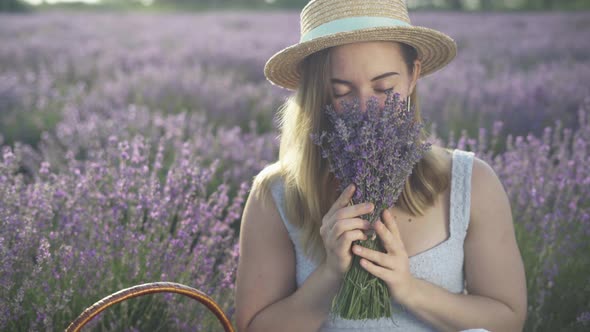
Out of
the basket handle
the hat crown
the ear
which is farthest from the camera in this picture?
the ear

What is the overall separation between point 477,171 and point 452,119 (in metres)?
2.83

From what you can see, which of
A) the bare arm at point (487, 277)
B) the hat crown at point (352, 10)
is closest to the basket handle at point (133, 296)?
the bare arm at point (487, 277)

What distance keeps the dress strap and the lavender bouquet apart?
39 centimetres

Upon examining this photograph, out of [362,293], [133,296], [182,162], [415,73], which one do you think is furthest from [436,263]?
[182,162]

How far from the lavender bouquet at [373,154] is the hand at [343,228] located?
0.10ft

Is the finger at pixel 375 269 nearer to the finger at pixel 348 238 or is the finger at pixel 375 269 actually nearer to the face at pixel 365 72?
the finger at pixel 348 238

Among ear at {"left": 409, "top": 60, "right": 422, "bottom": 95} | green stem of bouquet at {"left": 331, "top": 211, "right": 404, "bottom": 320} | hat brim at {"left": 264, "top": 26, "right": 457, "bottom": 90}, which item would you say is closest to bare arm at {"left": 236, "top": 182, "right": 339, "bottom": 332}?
green stem of bouquet at {"left": 331, "top": 211, "right": 404, "bottom": 320}

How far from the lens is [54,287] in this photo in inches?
80.4

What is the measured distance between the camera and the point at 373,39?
171 centimetres

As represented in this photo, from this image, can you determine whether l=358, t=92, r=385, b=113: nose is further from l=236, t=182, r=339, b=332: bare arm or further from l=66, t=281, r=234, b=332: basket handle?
l=66, t=281, r=234, b=332: basket handle

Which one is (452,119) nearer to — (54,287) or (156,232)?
(156,232)

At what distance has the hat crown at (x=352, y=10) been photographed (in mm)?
1759

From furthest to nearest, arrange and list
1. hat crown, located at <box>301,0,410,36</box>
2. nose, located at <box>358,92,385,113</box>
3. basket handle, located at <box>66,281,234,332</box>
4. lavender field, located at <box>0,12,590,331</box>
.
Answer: lavender field, located at <box>0,12,590,331</box>, hat crown, located at <box>301,0,410,36</box>, nose, located at <box>358,92,385,113</box>, basket handle, located at <box>66,281,234,332</box>

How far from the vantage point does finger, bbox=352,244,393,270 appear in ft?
Answer: 4.75
